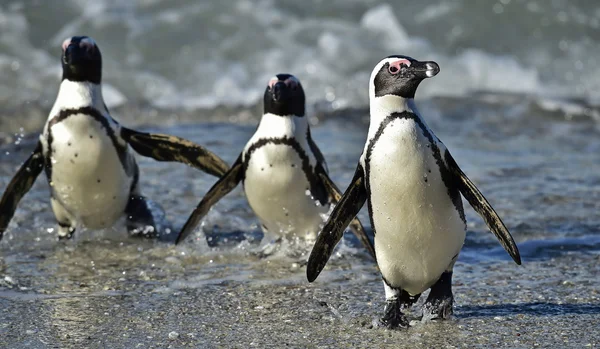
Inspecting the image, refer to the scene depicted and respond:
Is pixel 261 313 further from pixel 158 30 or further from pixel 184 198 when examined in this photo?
pixel 158 30

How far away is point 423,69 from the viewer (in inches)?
147

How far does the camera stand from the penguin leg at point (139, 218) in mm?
5648

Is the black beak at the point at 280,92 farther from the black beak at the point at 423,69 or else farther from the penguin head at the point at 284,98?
the black beak at the point at 423,69

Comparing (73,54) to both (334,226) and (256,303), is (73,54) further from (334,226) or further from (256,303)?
(334,226)

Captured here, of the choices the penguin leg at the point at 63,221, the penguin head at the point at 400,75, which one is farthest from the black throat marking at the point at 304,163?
the penguin head at the point at 400,75

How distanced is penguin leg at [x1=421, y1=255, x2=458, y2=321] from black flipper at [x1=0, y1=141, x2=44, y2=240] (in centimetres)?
258

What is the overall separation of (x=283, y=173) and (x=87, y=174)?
109cm

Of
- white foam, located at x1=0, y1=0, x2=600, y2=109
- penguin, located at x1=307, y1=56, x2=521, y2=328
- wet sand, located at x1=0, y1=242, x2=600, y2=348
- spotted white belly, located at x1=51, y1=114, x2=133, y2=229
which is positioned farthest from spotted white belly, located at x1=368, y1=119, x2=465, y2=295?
white foam, located at x1=0, y1=0, x2=600, y2=109

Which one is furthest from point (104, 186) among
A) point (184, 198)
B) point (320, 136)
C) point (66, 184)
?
point (320, 136)

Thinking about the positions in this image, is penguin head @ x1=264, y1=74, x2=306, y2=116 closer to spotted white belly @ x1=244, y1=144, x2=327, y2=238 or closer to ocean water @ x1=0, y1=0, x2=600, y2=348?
spotted white belly @ x1=244, y1=144, x2=327, y2=238

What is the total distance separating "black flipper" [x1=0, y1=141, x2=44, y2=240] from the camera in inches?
→ 214

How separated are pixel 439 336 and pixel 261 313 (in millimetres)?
791

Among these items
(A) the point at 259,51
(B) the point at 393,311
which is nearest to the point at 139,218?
(B) the point at 393,311

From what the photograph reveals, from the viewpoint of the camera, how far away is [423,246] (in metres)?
3.84
